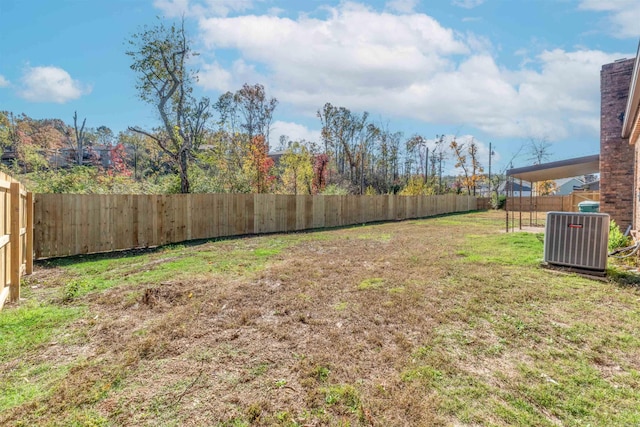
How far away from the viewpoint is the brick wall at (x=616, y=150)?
25.7 feet

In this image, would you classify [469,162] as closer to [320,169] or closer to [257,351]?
[320,169]

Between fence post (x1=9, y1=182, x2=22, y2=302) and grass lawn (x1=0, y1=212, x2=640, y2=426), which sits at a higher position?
fence post (x1=9, y1=182, x2=22, y2=302)

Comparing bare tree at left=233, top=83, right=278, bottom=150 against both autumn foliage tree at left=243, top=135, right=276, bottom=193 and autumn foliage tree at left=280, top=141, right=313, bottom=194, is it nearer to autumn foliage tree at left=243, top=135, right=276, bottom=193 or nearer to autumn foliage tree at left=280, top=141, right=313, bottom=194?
autumn foliage tree at left=243, top=135, right=276, bottom=193

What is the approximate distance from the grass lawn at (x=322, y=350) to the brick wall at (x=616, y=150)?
452 cm

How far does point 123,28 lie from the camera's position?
1137 cm

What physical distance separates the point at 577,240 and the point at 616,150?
497 cm

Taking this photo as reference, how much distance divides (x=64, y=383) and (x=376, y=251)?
6298 millimetres

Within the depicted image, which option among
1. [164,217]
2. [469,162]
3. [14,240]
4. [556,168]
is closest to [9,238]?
[14,240]

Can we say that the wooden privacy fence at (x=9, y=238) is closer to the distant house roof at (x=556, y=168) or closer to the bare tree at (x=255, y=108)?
the distant house roof at (x=556, y=168)

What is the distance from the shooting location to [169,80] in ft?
41.7

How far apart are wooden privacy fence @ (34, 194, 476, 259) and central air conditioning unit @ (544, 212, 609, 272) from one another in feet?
28.4

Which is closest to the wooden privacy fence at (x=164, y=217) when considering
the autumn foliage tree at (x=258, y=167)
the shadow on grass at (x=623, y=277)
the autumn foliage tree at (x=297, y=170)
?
the autumn foliage tree at (x=258, y=167)

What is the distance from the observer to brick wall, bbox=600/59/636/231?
25.7 feet

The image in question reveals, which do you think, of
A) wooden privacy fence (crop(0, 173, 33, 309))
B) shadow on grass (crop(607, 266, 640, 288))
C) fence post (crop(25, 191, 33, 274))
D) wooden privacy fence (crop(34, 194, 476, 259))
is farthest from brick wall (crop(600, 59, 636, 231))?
fence post (crop(25, 191, 33, 274))
